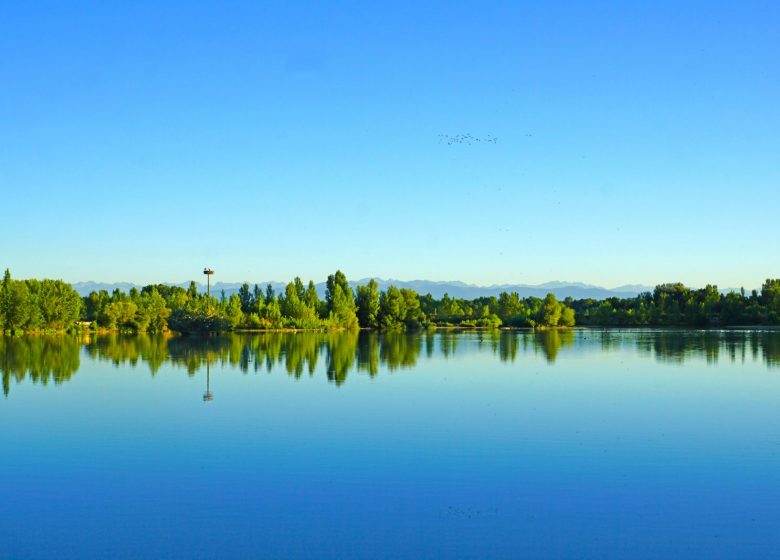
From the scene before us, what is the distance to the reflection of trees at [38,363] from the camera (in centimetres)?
2247

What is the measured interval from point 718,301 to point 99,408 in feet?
315

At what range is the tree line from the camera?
5688 cm

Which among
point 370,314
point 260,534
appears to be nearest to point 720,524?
point 260,534

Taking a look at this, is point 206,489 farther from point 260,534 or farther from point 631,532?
point 631,532

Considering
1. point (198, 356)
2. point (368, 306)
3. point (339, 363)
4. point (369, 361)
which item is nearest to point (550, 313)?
point (368, 306)

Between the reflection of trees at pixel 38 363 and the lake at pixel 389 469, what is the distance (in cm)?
133

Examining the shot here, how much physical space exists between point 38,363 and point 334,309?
4590 centimetres

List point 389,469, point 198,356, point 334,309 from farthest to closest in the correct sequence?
point 334,309
point 198,356
point 389,469

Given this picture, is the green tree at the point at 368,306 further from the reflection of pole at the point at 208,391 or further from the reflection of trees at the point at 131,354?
the reflection of pole at the point at 208,391

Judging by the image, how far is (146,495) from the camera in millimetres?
9219

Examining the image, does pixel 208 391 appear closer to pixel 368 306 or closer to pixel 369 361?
pixel 369 361

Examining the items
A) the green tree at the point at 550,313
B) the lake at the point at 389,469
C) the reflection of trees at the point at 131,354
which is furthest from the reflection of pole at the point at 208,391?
the green tree at the point at 550,313

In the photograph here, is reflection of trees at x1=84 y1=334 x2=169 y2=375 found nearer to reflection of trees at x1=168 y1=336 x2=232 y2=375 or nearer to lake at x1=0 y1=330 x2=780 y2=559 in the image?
reflection of trees at x1=168 y1=336 x2=232 y2=375

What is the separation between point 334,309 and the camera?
Result: 240 feet
